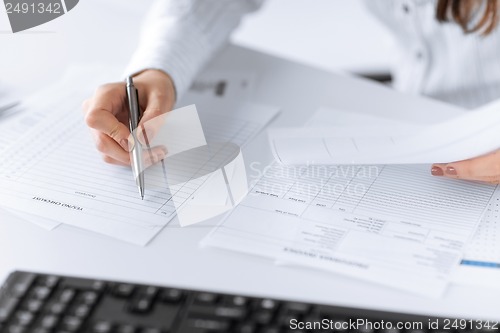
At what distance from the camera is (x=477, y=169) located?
25.0 inches

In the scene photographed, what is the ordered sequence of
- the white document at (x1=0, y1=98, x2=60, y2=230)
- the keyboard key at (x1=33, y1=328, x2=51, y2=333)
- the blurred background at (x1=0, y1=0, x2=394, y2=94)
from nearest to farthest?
the keyboard key at (x1=33, y1=328, x2=51, y2=333), the white document at (x1=0, y1=98, x2=60, y2=230), the blurred background at (x1=0, y1=0, x2=394, y2=94)

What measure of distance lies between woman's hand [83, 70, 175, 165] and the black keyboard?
22 cm

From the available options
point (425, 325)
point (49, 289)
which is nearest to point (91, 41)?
point (49, 289)

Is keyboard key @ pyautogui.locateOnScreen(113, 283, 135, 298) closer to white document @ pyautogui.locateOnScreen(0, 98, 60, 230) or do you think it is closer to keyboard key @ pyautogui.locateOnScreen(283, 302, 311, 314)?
keyboard key @ pyautogui.locateOnScreen(283, 302, 311, 314)

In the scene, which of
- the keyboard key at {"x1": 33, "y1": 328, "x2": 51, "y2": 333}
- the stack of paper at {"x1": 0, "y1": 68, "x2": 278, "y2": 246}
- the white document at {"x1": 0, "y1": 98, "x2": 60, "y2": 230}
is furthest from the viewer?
the white document at {"x1": 0, "y1": 98, "x2": 60, "y2": 230}

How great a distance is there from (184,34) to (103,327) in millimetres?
526

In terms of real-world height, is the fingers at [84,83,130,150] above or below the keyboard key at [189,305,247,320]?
above

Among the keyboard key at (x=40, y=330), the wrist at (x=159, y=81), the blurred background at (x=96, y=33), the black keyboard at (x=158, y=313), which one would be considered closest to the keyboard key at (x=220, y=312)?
the black keyboard at (x=158, y=313)

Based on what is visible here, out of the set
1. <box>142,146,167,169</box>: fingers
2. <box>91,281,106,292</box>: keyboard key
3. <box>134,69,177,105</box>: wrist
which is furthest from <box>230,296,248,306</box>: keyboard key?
<box>134,69,177,105</box>: wrist

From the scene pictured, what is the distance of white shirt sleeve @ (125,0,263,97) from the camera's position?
0.81 m

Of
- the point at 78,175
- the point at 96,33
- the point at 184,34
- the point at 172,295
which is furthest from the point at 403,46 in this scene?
the point at 172,295

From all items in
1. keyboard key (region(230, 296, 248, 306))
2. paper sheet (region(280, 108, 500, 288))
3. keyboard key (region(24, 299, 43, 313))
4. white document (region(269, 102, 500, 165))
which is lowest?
paper sheet (region(280, 108, 500, 288))

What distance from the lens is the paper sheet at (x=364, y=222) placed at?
0.53m

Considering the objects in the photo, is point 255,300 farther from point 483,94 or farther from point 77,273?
point 483,94
